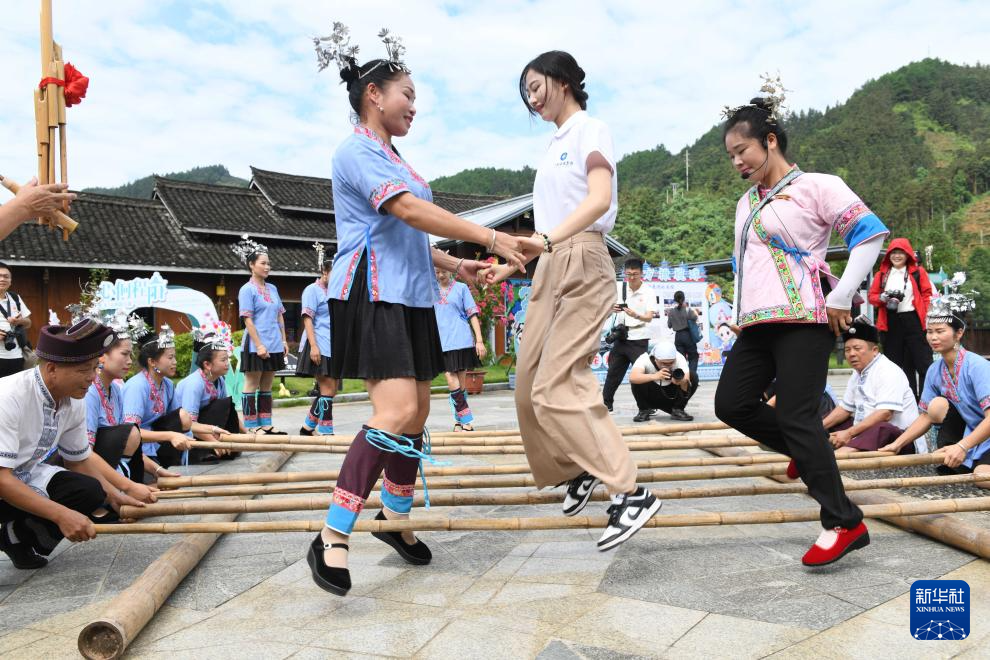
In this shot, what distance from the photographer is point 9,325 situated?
631cm

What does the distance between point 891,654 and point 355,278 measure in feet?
6.36

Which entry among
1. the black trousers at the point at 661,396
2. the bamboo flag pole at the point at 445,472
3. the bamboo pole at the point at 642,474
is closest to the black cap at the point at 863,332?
the bamboo flag pole at the point at 445,472

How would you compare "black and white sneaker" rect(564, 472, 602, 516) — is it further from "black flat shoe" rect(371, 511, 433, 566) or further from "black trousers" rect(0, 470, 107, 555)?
"black trousers" rect(0, 470, 107, 555)

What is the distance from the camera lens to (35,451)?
2.91 meters

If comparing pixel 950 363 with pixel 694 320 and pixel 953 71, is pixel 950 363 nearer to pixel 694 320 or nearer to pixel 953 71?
pixel 694 320

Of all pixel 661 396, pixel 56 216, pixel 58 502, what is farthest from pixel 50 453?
pixel 661 396

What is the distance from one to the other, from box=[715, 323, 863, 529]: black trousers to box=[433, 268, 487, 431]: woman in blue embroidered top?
3777 mm

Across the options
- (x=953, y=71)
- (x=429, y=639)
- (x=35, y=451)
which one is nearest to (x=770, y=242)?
(x=429, y=639)

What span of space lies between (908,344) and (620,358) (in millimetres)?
2701

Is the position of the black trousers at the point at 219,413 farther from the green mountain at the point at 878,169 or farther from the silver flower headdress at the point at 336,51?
the green mountain at the point at 878,169

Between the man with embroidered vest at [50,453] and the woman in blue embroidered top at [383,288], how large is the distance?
37.6 inches

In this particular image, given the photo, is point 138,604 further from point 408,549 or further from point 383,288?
point 383,288

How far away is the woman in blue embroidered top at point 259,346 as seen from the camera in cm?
699

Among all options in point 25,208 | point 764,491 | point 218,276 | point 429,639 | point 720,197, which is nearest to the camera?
point 429,639
